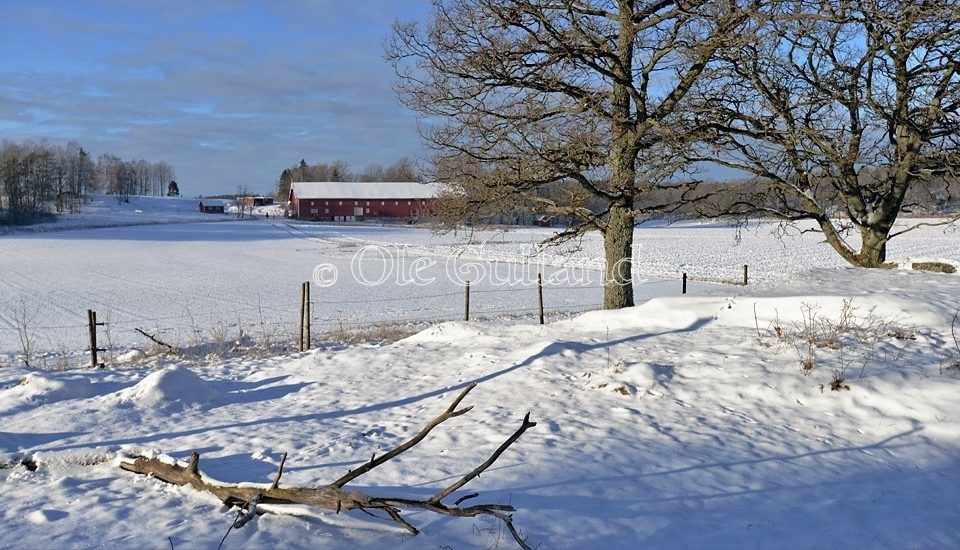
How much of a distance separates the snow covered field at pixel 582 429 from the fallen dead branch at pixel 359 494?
11cm

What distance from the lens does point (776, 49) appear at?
1275cm

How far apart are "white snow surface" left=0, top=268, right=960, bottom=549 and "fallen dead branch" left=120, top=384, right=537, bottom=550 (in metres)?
0.11

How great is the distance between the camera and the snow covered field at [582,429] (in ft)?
14.6

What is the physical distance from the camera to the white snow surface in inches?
173

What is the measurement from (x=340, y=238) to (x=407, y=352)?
6086cm

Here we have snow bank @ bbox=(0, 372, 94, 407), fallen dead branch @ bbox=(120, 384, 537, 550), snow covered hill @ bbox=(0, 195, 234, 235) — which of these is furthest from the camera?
snow covered hill @ bbox=(0, 195, 234, 235)

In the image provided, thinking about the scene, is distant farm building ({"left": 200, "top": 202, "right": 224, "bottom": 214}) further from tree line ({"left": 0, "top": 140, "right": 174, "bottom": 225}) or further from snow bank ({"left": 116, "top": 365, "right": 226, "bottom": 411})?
A: snow bank ({"left": 116, "top": 365, "right": 226, "bottom": 411})

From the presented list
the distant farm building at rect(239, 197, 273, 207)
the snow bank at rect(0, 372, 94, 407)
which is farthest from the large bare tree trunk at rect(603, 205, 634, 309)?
the distant farm building at rect(239, 197, 273, 207)

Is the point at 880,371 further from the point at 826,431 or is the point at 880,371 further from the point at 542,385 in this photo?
the point at 542,385

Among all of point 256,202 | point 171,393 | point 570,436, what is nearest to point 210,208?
point 256,202

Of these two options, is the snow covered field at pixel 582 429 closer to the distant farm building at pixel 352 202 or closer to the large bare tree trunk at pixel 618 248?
the large bare tree trunk at pixel 618 248

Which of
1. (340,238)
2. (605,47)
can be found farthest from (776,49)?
(340,238)

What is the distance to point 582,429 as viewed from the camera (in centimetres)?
638

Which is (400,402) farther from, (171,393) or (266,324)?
(266,324)
